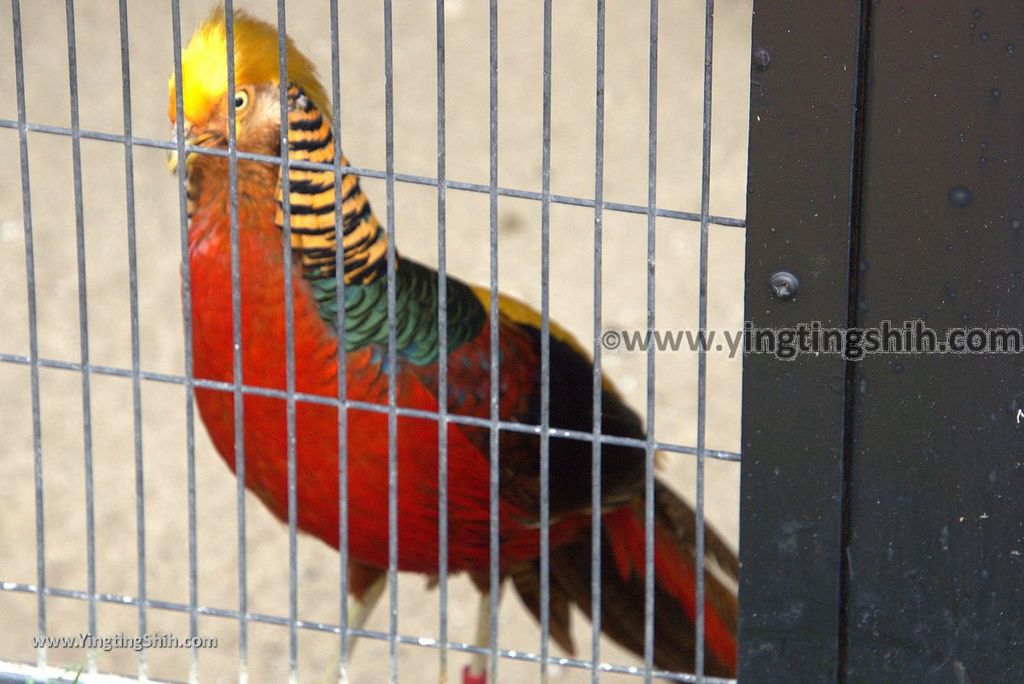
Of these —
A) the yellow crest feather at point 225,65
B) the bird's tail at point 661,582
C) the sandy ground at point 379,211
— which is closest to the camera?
the yellow crest feather at point 225,65

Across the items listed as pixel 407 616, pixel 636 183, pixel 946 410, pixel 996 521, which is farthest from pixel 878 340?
pixel 636 183

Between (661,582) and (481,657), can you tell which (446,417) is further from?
(661,582)

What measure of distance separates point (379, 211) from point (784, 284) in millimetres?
2658

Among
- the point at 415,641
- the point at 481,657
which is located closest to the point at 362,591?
the point at 481,657

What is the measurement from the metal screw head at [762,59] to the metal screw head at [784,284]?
9.2 inches

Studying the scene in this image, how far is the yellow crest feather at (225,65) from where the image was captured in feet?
7.72

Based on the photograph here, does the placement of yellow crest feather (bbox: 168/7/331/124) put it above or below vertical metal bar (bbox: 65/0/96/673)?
above

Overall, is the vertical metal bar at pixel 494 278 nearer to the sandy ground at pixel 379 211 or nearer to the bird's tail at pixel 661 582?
the bird's tail at pixel 661 582

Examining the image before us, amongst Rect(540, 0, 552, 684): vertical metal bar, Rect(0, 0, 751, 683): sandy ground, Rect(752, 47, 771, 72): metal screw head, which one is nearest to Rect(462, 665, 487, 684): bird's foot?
Rect(0, 0, 751, 683): sandy ground

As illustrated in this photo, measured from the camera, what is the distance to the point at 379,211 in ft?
14.3

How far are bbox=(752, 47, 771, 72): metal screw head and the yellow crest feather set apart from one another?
0.88 meters

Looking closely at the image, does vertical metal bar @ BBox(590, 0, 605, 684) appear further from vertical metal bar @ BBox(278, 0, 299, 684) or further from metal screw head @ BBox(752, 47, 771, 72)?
vertical metal bar @ BBox(278, 0, 299, 684)

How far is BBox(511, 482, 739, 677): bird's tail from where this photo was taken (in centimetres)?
302

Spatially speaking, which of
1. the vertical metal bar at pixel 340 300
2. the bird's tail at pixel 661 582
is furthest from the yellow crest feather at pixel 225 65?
the bird's tail at pixel 661 582
